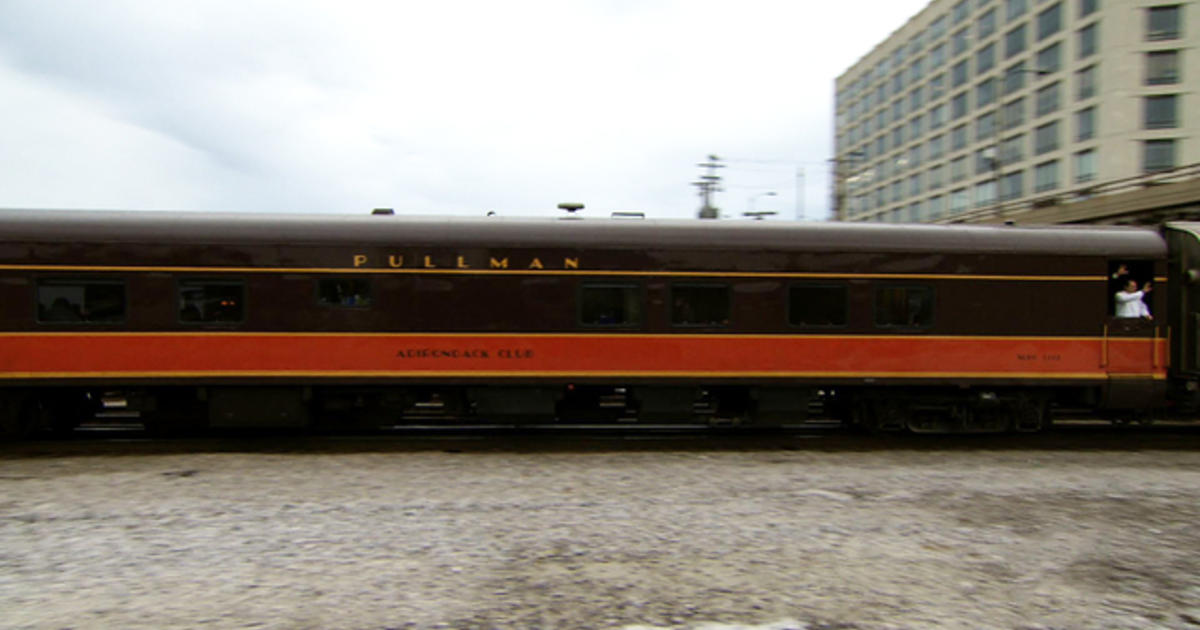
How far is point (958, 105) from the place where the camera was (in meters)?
61.5

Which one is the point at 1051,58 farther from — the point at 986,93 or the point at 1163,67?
the point at 986,93

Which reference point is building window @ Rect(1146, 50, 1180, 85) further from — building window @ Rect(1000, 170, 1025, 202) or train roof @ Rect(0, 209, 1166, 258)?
train roof @ Rect(0, 209, 1166, 258)

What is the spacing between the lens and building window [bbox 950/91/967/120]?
199ft

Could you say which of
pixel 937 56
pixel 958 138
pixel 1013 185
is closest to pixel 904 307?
pixel 1013 185

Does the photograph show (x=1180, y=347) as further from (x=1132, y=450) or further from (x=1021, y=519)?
(x=1021, y=519)

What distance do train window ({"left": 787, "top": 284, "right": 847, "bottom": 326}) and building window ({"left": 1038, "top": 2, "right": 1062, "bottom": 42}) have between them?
5236 cm

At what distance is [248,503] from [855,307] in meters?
7.50

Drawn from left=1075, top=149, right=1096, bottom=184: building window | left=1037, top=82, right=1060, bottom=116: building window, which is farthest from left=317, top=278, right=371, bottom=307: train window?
left=1037, top=82, right=1060, bottom=116: building window

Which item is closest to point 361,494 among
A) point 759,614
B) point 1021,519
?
point 759,614

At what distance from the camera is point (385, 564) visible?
4984 millimetres

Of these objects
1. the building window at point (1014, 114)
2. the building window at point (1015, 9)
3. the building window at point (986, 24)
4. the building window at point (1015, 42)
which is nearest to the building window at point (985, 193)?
the building window at point (1014, 114)

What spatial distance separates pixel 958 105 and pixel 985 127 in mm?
4251

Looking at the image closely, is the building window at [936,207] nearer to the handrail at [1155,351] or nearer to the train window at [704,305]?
the handrail at [1155,351]

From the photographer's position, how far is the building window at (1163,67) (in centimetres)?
4316
